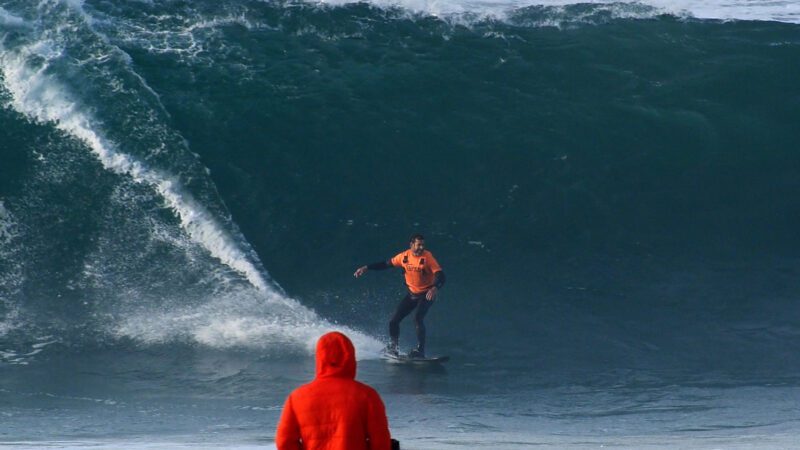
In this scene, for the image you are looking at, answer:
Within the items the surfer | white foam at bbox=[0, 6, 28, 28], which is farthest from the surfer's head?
white foam at bbox=[0, 6, 28, 28]

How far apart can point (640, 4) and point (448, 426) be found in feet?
37.3

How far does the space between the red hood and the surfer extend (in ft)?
23.7

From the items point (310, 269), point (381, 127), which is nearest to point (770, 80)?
point (381, 127)

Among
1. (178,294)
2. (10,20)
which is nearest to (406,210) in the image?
(178,294)

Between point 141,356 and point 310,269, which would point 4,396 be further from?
point 310,269

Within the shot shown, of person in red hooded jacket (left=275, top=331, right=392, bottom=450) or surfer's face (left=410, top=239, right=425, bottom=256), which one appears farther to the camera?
surfer's face (left=410, top=239, right=425, bottom=256)

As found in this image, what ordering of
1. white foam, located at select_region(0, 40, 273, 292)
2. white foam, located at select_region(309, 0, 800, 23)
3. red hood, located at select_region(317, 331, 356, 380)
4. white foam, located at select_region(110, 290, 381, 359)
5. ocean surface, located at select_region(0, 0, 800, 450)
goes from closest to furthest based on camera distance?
red hood, located at select_region(317, 331, 356, 380), ocean surface, located at select_region(0, 0, 800, 450), white foam, located at select_region(110, 290, 381, 359), white foam, located at select_region(0, 40, 273, 292), white foam, located at select_region(309, 0, 800, 23)

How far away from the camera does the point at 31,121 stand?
52.5 feet

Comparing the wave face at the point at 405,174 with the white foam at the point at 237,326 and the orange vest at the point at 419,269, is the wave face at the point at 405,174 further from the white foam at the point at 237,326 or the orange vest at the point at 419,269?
the orange vest at the point at 419,269

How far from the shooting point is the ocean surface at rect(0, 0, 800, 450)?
38.6 ft

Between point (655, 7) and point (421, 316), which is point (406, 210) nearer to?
point (421, 316)

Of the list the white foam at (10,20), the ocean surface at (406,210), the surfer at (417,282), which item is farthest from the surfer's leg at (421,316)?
the white foam at (10,20)

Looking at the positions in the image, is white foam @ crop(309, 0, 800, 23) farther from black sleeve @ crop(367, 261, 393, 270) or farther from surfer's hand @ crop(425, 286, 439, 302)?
surfer's hand @ crop(425, 286, 439, 302)

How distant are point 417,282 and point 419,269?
0.15 m
